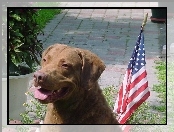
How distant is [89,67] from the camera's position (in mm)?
2057

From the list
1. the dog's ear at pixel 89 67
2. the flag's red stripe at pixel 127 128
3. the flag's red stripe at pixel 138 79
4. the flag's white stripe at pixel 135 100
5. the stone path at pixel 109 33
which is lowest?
the flag's red stripe at pixel 127 128

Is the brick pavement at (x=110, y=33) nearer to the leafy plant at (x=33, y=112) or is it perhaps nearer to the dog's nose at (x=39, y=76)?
the leafy plant at (x=33, y=112)

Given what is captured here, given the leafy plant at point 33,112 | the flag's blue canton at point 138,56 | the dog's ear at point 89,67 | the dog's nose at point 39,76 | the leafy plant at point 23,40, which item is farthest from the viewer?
the leafy plant at point 23,40

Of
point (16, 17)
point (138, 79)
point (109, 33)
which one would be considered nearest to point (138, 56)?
point (138, 79)

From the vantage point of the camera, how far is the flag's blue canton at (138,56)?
2404 mm

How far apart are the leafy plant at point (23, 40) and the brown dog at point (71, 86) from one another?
0.64 meters

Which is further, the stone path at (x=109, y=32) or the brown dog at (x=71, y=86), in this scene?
the stone path at (x=109, y=32)

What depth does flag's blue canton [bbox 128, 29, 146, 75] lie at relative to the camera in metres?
2.40

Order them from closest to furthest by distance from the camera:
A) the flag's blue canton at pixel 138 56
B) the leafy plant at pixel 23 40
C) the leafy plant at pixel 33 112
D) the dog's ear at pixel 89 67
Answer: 1. the dog's ear at pixel 89 67
2. the flag's blue canton at pixel 138 56
3. the leafy plant at pixel 33 112
4. the leafy plant at pixel 23 40

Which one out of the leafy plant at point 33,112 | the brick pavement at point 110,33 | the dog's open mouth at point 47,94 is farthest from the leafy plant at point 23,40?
the dog's open mouth at point 47,94

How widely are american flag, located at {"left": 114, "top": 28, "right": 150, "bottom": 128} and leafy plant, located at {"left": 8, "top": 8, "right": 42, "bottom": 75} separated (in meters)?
0.55

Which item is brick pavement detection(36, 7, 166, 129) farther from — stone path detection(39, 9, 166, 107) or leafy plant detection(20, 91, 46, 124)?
leafy plant detection(20, 91, 46, 124)

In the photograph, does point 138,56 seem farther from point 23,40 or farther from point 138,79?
point 23,40

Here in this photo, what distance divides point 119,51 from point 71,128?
32.3 inches
